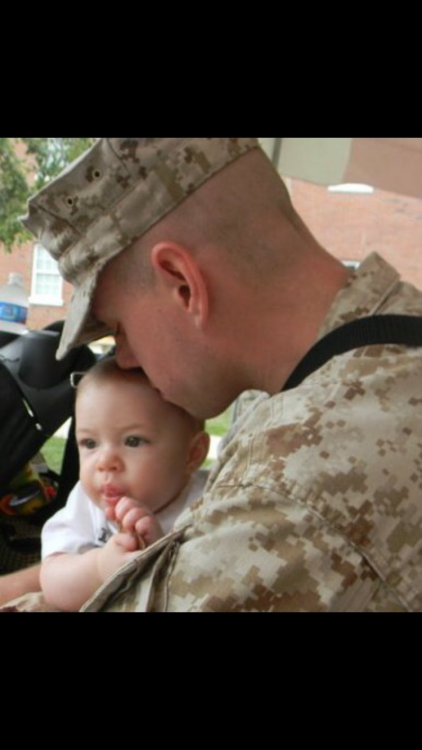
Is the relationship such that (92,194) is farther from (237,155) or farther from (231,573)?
(231,573)

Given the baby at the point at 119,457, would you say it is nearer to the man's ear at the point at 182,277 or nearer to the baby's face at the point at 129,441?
the baby's face at the point at 129,441

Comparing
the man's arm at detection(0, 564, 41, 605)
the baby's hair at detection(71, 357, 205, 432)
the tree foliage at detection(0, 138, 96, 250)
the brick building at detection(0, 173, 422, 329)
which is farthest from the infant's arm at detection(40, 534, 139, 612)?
the brick building at detection(0, 173, 422, 329)

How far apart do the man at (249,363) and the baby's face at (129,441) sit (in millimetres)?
247

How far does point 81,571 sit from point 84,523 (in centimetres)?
31

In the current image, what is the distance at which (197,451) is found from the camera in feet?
6.75

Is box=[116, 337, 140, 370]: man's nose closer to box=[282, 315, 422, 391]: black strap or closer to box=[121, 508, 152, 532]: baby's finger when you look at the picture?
box=[121, 508, 152, 532]: baby's finger

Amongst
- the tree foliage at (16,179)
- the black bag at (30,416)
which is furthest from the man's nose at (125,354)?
the tree foliage at (16,179)

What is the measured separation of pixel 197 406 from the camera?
1.58 m

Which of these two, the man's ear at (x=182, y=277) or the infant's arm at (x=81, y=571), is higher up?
the man's ear at (x=182, y=277)

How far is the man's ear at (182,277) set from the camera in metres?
1.36

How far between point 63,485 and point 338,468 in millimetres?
1794

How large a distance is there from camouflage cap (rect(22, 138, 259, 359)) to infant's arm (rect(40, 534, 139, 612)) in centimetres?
46

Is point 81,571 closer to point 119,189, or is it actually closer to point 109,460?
point 109,460

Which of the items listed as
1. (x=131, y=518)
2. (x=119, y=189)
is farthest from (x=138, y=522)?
(x=119, y=189)
